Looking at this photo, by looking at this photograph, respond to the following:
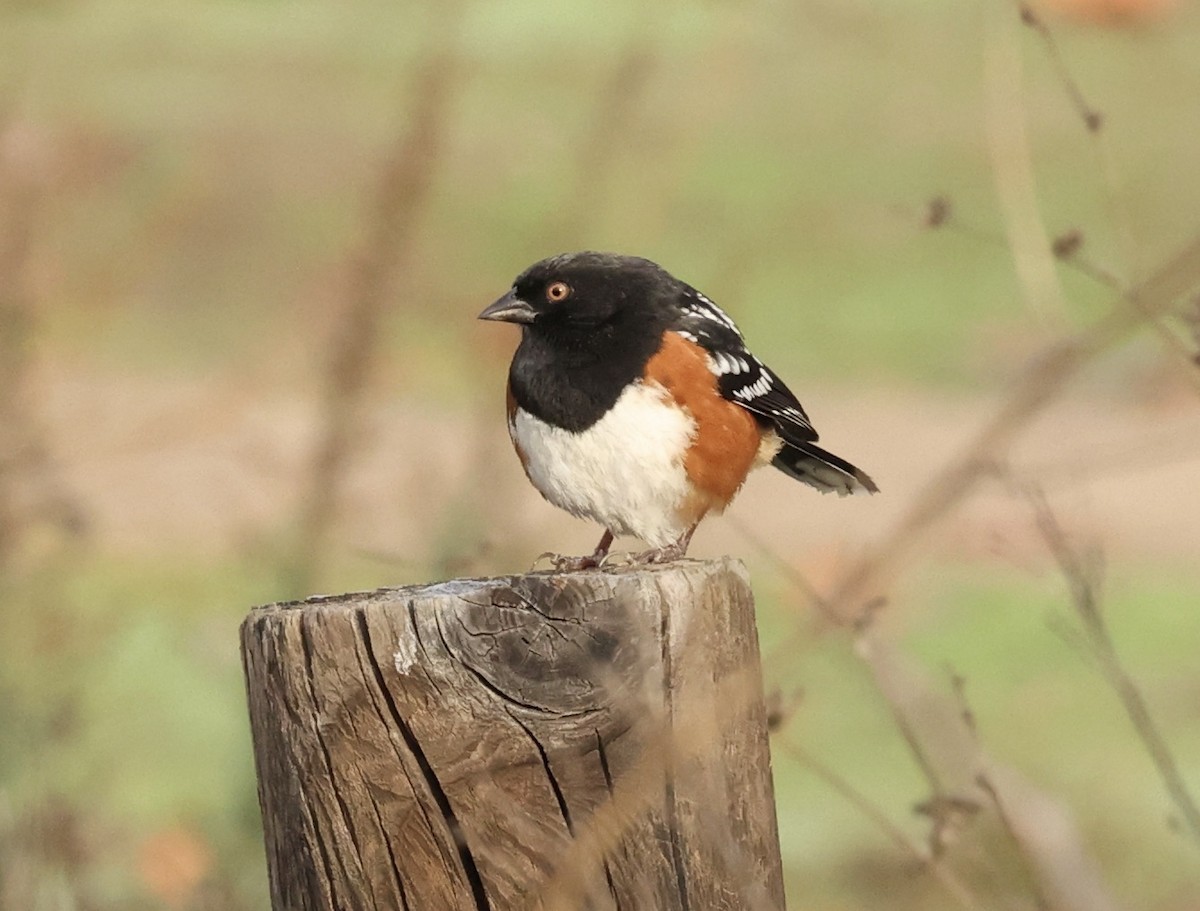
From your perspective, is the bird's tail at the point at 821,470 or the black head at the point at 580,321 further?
the bird's tail at the point at 821,470

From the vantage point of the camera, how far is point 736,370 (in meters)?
3.02

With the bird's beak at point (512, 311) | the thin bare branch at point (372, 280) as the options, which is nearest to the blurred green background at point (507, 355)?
the thin bare branch at point (372, 280)

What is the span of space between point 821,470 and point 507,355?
0.58 m

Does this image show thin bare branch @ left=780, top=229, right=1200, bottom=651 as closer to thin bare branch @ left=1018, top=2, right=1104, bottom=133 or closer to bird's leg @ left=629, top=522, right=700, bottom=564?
thin bare branch @ left=1018, top=2, right=1104, bottom=133

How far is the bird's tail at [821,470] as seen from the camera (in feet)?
10.4

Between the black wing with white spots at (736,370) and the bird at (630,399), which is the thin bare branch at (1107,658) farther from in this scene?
the black wing with white spots at (736,370)

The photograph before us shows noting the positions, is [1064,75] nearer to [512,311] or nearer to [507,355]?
[512,311]

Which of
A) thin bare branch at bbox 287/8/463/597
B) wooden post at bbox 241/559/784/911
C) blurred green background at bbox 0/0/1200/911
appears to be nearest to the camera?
wooden post at bbox 241/559/784/911

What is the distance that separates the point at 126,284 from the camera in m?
3.14

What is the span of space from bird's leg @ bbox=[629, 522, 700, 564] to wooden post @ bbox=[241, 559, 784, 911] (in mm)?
955

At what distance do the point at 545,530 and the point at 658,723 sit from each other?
4.85ft

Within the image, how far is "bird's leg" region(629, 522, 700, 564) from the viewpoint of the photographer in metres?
2.77

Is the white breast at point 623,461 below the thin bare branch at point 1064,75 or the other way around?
below

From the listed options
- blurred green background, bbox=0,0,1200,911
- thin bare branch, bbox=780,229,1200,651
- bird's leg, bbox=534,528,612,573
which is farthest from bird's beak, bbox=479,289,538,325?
thin bare branch, bbox=780,229,1200,651
